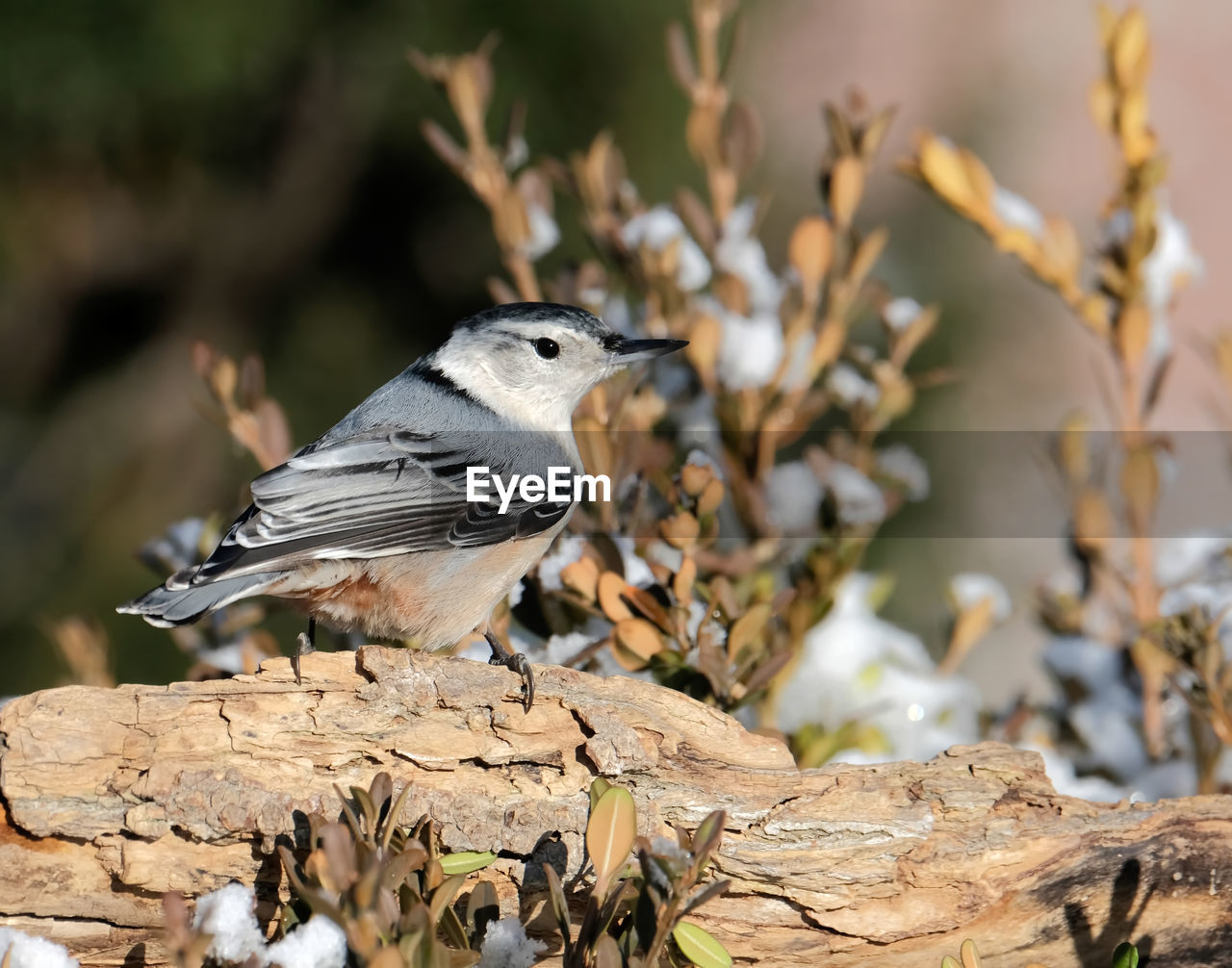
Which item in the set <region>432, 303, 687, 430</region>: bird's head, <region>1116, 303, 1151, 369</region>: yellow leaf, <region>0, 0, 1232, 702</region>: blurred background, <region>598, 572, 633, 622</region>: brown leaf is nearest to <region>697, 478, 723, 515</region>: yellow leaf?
<region>598, 572, 633, 622</region>: brown leaf

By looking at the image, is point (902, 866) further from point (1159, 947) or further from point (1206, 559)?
point (1206, 559)

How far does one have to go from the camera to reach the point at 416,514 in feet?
5.67

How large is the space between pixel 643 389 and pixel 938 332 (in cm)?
137

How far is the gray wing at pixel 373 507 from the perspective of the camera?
156 cm

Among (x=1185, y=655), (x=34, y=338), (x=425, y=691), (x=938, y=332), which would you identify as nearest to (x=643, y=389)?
(x=425, y=691)

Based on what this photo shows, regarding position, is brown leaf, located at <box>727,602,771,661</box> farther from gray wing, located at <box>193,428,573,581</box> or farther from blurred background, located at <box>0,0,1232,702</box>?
blurred background, located at <box>0,0,1232,702</box>

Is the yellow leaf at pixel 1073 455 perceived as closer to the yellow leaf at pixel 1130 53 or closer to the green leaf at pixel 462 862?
the yellow leaf at pixel 1130 53

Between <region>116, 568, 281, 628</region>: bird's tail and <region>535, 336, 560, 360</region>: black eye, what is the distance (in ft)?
2.25

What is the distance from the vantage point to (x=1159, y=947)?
129 cm

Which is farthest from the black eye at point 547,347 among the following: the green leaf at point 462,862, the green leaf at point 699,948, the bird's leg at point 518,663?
the green leaf at point 699,948

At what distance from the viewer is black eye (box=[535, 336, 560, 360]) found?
1988mm

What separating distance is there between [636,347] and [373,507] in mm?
457

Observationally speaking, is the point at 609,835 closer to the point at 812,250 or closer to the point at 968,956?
the point at 968,956
